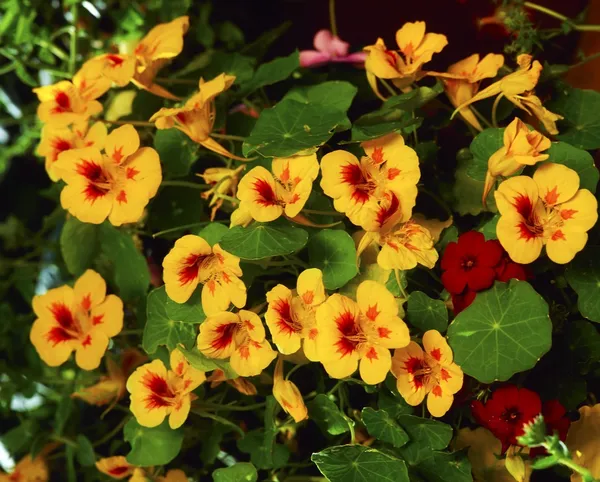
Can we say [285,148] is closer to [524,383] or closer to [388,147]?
[388,147]

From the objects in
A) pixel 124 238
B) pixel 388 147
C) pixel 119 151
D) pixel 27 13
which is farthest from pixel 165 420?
pixel 27 13

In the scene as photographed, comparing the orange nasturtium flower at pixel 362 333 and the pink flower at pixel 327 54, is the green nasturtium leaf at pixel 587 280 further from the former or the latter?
the pink flower at pixel 327 54

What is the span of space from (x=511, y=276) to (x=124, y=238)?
0.49 metres

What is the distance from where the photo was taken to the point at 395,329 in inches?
25.9

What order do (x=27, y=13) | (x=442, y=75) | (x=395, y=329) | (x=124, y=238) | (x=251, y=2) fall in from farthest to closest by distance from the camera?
(x=251, y=2) → (x=27, y=13) → (x=124, y=238) → (x=442, y=75) → (x=395, y=329)

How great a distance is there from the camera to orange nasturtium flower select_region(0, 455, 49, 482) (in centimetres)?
103

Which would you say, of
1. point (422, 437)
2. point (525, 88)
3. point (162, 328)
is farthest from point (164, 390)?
point (525, 88)

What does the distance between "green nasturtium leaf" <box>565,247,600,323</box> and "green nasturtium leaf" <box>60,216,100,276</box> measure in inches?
23.7

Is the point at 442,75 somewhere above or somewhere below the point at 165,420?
above

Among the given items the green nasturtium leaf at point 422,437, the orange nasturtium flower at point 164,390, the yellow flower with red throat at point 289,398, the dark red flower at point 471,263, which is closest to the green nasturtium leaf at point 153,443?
the orange nasturtium flower at point 164,390

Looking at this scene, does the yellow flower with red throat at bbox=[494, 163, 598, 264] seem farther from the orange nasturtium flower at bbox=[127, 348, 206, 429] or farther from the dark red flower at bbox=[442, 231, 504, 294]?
the orange nasturtium flower at bbox=[127, 348, 206, 429]

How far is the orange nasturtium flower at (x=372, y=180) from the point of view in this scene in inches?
27.1

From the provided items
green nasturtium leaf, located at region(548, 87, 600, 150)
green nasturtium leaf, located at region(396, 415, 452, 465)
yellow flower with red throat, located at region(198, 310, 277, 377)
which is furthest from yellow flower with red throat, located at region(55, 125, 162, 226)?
green nasturtium leaf, located at region(548, 87, 600, 150)

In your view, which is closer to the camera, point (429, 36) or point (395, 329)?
point (395, 329)
